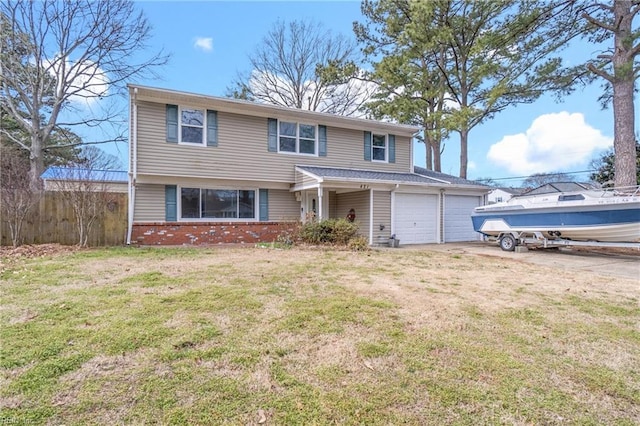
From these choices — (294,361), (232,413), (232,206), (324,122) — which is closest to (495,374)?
(294,361)

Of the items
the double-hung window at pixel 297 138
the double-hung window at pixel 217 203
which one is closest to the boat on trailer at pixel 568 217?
the double-hung window at pixel 297 138

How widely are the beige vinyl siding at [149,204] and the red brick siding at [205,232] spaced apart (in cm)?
24

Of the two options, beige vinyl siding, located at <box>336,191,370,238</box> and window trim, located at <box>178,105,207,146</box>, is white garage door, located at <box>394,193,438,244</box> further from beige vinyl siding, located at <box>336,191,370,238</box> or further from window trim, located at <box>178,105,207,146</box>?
window trim, located at <box>178,105,207,146</box>

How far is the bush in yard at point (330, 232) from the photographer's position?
10.9 m

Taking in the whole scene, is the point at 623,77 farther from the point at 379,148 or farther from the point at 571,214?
the point at 379,148

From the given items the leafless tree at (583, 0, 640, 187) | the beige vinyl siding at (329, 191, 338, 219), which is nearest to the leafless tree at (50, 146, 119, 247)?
the beige vinyl siding at (329, 191, 338, 219)

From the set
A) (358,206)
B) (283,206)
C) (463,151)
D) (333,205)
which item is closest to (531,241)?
(358,206)

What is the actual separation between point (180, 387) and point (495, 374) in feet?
7.83

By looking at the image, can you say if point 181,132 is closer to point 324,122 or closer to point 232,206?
point 232,206

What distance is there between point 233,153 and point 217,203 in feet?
6.10

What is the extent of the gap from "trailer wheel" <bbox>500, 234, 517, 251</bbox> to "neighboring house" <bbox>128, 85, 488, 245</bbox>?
2.75 metres

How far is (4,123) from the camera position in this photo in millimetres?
19891

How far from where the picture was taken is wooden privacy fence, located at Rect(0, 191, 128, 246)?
9328 millimetres

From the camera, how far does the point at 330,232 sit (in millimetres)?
11047
